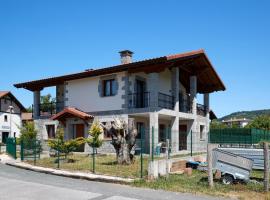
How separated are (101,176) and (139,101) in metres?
10.1

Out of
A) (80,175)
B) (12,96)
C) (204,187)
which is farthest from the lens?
(12,96)

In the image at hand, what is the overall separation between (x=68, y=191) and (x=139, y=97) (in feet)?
41.2

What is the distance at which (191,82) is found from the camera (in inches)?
1048

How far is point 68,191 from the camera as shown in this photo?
10.9 meters

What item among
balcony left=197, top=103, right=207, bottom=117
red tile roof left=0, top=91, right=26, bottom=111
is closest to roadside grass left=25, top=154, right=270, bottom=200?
balcony left=197, top=103, right=207, bottom=117

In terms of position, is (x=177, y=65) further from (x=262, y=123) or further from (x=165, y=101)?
(x=262, y=123)

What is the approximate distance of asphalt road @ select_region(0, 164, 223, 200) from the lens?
10141 millimetres

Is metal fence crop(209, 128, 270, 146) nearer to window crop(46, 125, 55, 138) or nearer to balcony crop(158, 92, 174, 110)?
balcony crop(158, 92, 174, 110)

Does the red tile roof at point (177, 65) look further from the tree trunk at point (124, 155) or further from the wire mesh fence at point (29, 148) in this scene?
the wire mesh fence at point (29, 148)

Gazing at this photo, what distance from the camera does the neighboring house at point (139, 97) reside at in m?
21.1

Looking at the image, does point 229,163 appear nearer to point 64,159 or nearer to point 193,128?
point 64,159

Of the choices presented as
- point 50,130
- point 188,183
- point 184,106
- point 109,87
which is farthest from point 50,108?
point 188,183

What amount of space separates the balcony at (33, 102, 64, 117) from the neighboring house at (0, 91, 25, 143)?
1694 cm

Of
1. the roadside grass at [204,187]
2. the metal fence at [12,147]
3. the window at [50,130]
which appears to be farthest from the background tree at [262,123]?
the roadside grass at [204,187]
